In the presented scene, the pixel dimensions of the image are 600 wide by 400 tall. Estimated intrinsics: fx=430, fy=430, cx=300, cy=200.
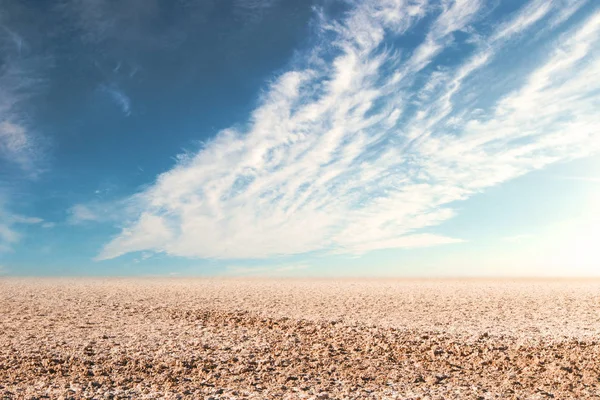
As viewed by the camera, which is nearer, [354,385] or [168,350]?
[354,385]

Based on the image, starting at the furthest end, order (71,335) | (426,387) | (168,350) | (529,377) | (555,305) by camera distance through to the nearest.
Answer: (555,305) < (71,335) < (168,350) < (529,377) < (426,387)

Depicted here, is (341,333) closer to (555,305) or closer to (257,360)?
(257,360)

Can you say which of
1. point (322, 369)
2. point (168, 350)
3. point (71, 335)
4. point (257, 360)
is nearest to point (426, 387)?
point (322, 369)

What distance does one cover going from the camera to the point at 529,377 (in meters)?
8.77

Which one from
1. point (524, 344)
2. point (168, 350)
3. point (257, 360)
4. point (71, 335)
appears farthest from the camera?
point (71, 335)

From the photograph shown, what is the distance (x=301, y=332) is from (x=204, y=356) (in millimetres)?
3605

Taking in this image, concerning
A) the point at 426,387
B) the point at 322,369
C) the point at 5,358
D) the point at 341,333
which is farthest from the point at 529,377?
the point at 5,358

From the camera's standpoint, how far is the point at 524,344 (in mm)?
11680

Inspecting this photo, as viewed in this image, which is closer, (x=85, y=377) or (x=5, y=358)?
(x=85, y=377)

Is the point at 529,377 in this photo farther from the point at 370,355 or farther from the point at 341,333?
the point at 341,333

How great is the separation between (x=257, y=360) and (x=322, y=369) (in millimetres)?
1635

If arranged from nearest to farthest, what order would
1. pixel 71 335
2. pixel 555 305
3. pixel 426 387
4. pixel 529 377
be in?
1. pixel 426 387
2. pixel 529 377
3. pixel 71 335
4. pixel 555 305

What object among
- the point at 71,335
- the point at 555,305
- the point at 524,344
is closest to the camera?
the point at 524,344

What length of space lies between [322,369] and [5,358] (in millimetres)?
7382
